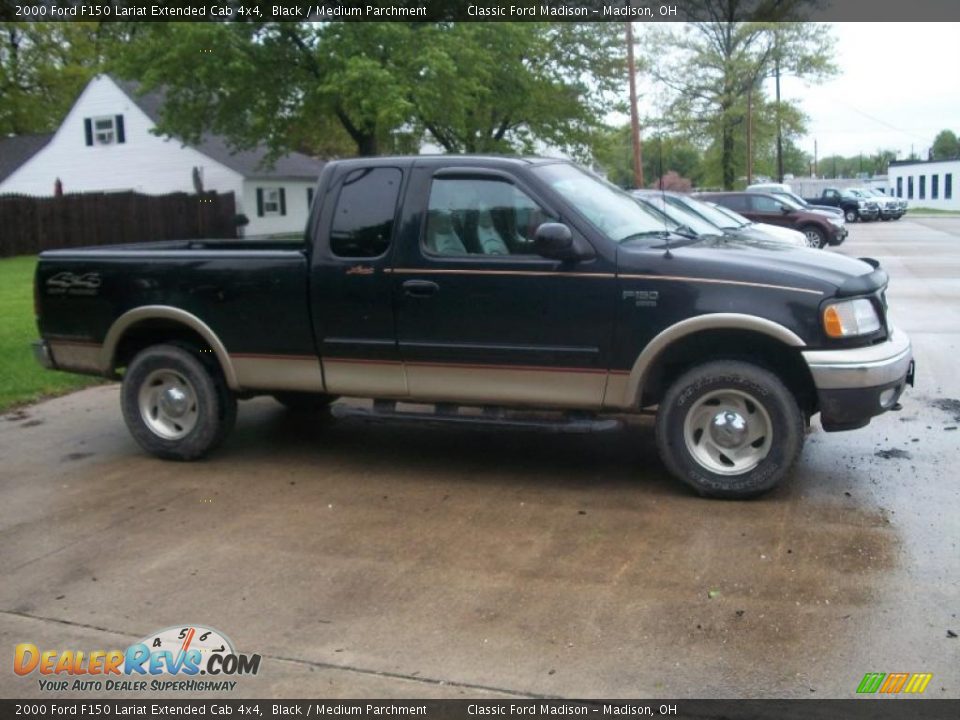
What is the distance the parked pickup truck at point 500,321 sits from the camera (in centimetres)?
550

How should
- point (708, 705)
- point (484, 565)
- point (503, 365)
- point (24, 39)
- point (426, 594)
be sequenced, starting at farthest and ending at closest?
point (24, 39)
point (503, 365)
point (484, 565)
point (426, 594)
point (708, 705)

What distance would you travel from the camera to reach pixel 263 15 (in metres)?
25.3

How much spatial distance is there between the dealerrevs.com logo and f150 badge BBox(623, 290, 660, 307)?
2878 mm

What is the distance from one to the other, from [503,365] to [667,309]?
3.44 ft

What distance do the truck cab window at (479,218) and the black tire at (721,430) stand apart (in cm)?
128

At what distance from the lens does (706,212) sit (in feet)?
47.1

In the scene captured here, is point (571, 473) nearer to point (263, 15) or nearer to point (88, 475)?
point (88, 475)

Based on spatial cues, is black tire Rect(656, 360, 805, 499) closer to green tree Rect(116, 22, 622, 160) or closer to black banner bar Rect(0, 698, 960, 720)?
black banner bar Rect(0, 698, 960, 720)

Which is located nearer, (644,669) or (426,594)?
(644,669)

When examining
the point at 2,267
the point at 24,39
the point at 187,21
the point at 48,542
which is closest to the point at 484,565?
the point at 48,542

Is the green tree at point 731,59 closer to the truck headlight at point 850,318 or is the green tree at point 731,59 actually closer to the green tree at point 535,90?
the green tree at point 535,90

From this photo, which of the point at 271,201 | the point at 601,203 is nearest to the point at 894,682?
the point at 601,203

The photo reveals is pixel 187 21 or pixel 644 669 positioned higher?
pixel 187 21

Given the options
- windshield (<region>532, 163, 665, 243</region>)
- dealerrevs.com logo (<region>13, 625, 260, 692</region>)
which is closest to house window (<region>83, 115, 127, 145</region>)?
windshield (<region>532, 163, 665, 243</region>)
